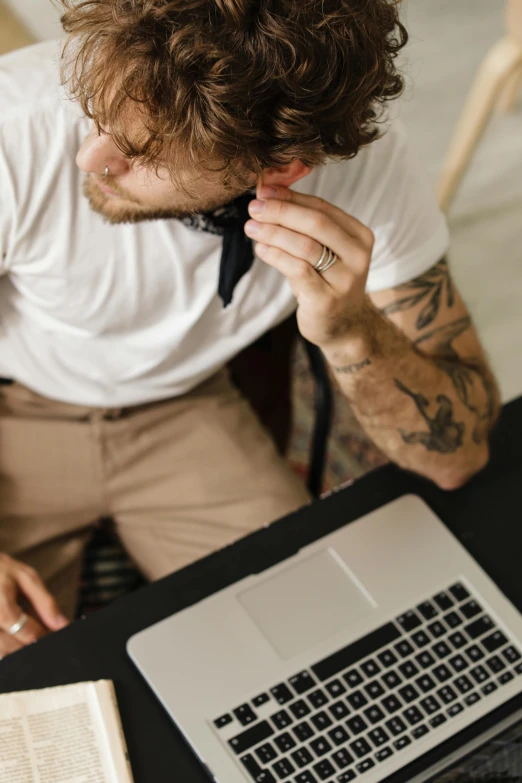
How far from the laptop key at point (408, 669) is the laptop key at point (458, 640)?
0.05m

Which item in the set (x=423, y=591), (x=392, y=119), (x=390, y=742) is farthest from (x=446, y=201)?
(x=390, y=742)

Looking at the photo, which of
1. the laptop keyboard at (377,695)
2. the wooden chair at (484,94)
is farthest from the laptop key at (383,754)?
the wooden chair at (484,94)

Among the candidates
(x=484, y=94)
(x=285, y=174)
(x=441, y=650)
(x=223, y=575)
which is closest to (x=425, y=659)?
(x=441, y=650)

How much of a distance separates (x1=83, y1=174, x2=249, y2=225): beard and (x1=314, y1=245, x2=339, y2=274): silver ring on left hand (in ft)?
0.37

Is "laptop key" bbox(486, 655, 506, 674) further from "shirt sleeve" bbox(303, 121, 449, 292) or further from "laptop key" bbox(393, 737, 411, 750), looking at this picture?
"shirt sleeve" bbox(303, 121, 449, 292)

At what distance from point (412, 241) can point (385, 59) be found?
0.32 m

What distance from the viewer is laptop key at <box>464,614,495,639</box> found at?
3.05 ft

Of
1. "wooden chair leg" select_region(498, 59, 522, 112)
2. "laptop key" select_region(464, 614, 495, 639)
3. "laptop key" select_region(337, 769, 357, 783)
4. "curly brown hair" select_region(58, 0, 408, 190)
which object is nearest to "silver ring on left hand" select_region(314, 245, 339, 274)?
"curly brown hair" select_region(58, 0, 408, 190)

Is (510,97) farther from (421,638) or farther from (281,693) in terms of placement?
(281,693)

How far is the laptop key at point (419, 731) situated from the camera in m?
0.86

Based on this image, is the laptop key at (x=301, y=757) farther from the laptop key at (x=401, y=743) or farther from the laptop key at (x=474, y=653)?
the laptop key at (x=474, y=653)

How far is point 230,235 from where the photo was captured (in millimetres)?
1040

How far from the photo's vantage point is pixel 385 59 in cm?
88

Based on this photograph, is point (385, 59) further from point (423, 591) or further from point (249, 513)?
point (249, 513)
